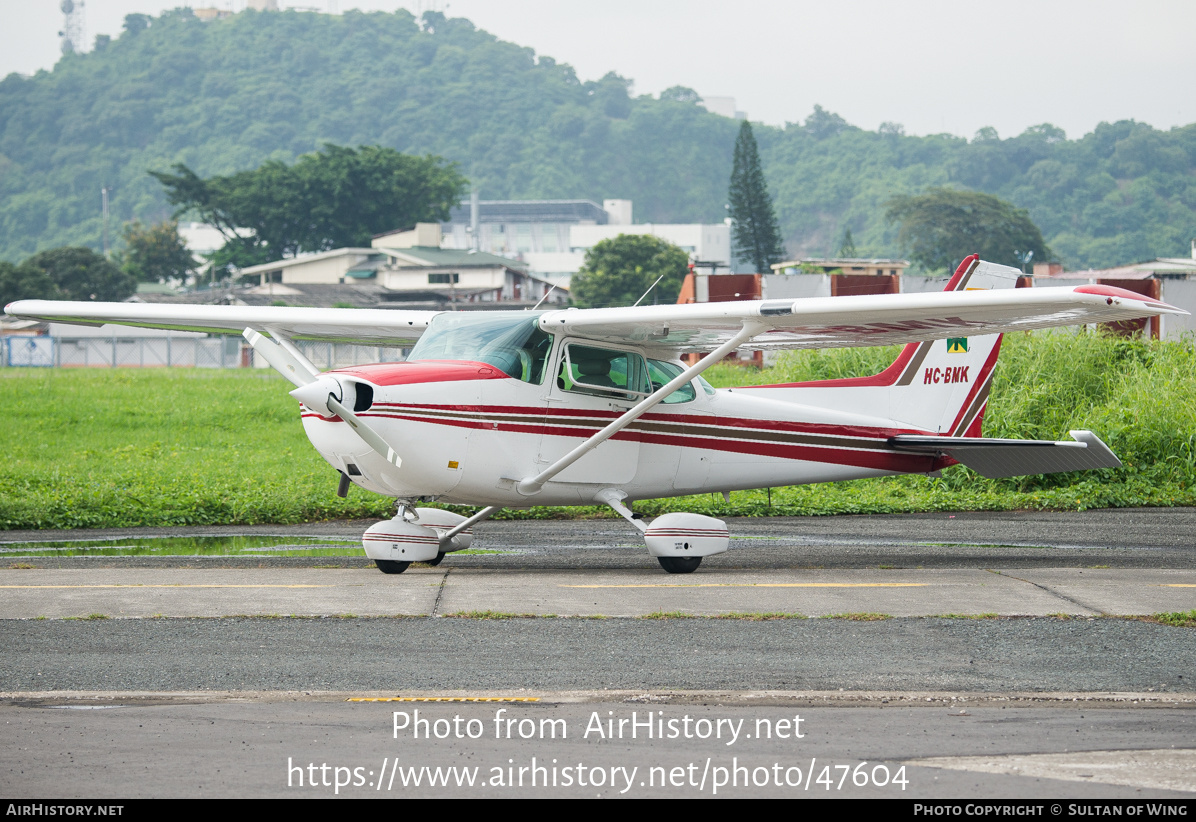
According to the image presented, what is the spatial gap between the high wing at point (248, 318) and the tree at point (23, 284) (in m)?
69.7

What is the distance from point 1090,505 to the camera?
1450cm

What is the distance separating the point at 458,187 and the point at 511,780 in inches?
4163

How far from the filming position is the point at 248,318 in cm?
1123

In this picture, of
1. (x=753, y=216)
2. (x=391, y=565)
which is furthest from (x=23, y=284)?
(x=391, y=565)

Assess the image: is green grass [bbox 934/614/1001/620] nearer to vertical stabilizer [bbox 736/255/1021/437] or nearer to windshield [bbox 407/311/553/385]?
windshield [bbox 407/311/553/385]

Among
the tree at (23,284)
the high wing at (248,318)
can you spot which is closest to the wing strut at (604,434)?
the high wing at (248,318)

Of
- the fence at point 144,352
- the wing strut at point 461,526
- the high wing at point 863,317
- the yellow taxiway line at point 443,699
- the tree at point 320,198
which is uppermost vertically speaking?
the tree at point 320,198

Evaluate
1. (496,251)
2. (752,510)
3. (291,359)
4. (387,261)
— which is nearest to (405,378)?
(291,359)

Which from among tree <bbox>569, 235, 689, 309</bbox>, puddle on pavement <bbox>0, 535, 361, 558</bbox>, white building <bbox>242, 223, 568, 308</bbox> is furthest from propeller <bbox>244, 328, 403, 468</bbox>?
tree <bbox>569, 235, 689, 309</bbox>

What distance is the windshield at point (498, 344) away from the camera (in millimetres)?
9695

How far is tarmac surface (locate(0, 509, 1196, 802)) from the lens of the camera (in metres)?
4.54

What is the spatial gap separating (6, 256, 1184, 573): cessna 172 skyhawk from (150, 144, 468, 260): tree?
8840 centimetres

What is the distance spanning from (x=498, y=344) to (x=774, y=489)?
7.34m

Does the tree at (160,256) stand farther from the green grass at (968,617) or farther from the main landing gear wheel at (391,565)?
the green grass at (968,617)
